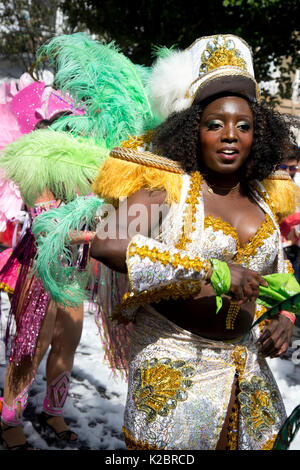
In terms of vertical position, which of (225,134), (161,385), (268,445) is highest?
(225,134)

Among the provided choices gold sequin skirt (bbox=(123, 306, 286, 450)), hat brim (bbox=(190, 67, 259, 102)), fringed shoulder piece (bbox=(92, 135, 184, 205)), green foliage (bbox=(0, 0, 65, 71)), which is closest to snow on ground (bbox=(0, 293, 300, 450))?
gold sequin skirt (bbox=(123, 306, 286, 450))

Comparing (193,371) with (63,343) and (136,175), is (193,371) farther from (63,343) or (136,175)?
(63,343)

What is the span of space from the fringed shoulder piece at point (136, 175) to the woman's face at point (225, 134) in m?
0.15

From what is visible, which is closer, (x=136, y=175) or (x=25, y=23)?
(x=136, y=175)

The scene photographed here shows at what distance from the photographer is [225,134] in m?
1.90

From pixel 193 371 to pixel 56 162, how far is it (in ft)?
3.47

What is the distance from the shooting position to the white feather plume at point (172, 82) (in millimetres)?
1995

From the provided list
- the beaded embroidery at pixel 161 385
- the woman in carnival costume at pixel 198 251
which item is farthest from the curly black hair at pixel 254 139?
the beaded embroidery at pixel 161 385

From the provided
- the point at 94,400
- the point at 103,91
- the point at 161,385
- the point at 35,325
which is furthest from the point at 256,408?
the point at 94,400

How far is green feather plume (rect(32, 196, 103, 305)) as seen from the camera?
7.59 feet

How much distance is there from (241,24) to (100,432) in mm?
7270

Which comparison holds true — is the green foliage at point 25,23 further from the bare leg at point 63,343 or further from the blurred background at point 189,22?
the bare leg at point 63,343

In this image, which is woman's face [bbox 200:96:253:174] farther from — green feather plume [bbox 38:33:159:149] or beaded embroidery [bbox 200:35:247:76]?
green feather plume [bbox 38:33:159:149]
